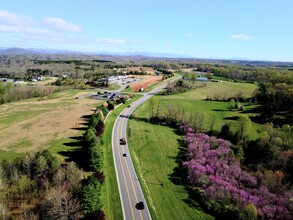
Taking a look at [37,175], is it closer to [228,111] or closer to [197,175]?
[197,175]

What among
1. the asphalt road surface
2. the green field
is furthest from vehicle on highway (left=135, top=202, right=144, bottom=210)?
the green field

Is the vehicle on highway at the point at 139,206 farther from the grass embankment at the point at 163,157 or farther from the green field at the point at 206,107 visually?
the green field at the point at 206,107

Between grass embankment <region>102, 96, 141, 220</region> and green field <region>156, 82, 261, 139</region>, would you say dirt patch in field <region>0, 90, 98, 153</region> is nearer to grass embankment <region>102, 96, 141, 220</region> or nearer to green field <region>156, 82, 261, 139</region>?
grass embankment <region>102, 96, 141, 220</region>

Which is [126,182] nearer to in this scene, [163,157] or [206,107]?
[163,157]

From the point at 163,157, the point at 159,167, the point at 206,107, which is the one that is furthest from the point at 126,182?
the point at 206,107

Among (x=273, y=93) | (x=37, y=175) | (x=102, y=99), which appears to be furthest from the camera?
(x=102, y=99)

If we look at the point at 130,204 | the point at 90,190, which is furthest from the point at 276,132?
the point at 90,190

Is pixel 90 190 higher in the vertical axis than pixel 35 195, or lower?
higher
